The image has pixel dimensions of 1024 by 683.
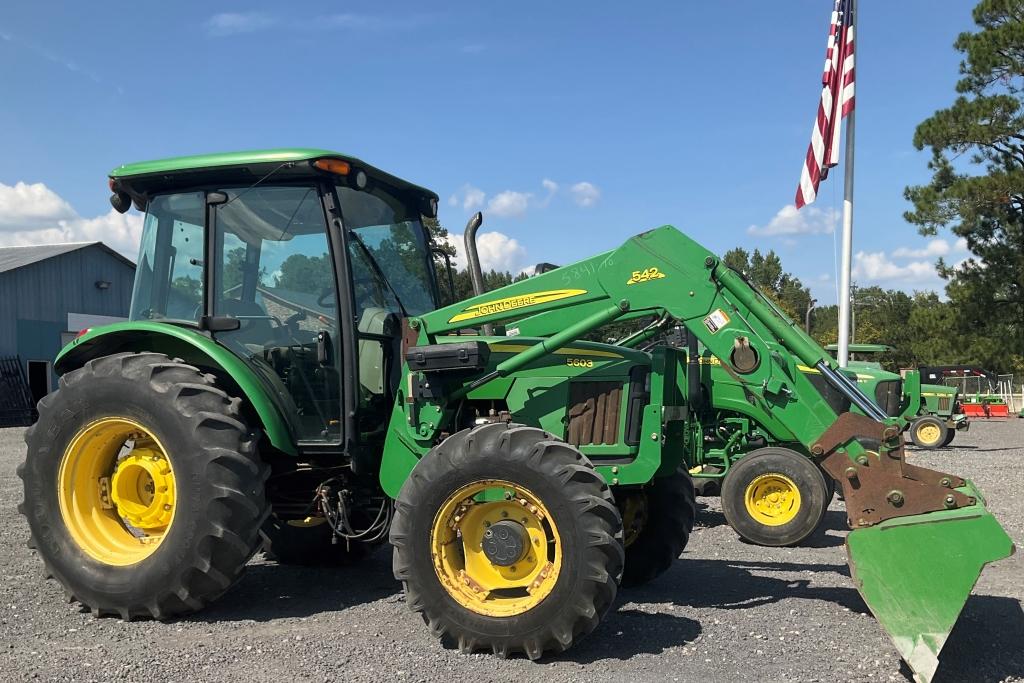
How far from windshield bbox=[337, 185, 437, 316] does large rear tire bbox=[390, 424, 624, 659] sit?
52.8 inches

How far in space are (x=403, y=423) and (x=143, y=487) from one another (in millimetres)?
1641

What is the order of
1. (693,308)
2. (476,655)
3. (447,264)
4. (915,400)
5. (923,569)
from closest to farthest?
1. (923,569)
2. (476,655)
3. (693,308)
4. (447,264)
5. (915,400)

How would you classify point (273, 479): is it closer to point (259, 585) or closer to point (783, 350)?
point (259, 585)

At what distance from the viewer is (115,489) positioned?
504 centimetres

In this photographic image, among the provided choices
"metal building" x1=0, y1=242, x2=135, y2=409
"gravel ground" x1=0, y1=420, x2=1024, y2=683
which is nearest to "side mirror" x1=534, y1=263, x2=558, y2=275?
"gravel ground" x1=0, y1=420, x2=1024, y2=683

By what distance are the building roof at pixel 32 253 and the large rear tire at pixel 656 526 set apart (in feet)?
76.3

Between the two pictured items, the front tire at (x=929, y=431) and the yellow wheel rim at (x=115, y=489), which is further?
the front tire at (x=929, y=431)

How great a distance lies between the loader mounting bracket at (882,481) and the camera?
13.3ft

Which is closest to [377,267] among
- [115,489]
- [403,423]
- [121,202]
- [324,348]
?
[324,348]

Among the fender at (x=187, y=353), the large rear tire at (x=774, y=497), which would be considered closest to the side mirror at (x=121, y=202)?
the fender at (x=187, y=353)

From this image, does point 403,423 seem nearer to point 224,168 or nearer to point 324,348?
point 324,348

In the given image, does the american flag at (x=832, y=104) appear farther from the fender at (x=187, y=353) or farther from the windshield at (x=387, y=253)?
the fender at (x=187, y=353)

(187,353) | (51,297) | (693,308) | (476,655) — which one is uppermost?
(51,297)

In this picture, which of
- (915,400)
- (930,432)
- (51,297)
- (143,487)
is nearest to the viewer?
(143,487)
